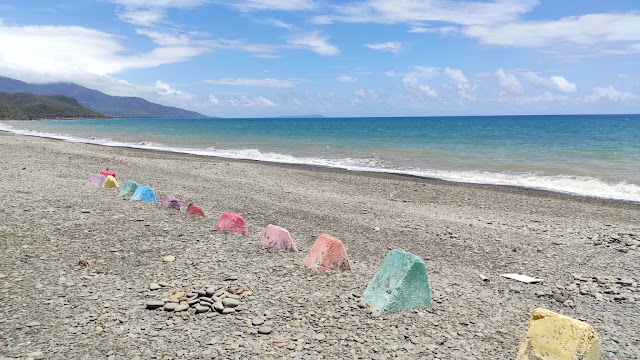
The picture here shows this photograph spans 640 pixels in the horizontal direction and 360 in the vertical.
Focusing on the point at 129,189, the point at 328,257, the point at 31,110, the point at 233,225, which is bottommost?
the point at 328,257

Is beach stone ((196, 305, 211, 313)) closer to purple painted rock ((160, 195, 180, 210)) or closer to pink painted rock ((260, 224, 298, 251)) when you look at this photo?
pink painted rock ((260, 224, 298, 251))

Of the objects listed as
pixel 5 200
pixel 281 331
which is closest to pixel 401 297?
pixel 281 331

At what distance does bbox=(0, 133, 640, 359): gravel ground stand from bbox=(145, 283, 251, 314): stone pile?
2 cm

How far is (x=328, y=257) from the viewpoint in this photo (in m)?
5.47

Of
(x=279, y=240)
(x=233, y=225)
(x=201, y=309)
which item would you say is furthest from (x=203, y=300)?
(x=233, y=225)

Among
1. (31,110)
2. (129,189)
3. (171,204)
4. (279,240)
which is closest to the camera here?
(279,240)

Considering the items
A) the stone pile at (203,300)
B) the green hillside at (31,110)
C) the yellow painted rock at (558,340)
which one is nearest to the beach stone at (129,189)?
the stone pile at (203,300)

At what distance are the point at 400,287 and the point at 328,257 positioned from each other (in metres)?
1.18

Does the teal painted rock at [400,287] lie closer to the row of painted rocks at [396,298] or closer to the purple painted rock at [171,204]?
the row of painted rocks at [396,298]

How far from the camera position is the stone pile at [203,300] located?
425 centimetres

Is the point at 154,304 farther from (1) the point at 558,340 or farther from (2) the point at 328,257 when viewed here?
(1) the point at 558,340

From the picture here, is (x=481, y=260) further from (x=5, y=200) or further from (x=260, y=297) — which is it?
(x=5, y=200)

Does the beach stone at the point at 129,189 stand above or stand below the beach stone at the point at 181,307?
above

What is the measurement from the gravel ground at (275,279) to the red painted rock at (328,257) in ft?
0.54
